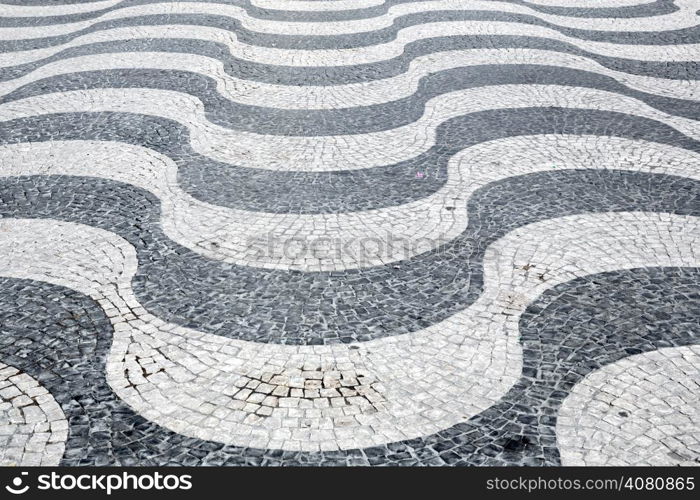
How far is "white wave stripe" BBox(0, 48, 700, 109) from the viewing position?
1111 cm

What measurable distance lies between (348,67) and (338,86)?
971mm

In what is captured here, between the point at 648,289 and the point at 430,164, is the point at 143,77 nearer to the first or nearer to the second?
the point at 430,164

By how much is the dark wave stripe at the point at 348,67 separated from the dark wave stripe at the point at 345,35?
0.93m

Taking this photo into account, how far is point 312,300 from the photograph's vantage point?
20.6 ft

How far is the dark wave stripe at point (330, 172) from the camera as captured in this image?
8.13 metres

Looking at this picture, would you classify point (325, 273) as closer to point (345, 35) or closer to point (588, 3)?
point (345, 35)

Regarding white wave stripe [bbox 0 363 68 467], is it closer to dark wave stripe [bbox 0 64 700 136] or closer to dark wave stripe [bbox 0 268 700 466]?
dark wave stripe [bbox 0 268 700 466]

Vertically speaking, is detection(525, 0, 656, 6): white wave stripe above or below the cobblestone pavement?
above

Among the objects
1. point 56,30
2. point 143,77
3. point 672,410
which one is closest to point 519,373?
point 672,410

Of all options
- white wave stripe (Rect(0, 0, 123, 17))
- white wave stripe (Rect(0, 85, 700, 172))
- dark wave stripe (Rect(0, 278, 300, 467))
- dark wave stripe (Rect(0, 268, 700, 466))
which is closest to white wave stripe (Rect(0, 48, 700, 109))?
white wave stripe (Rect(0, 85, 700, 172))

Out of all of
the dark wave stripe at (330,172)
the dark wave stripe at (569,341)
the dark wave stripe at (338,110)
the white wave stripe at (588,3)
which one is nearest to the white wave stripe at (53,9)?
the dark wave stripe at (338,110)

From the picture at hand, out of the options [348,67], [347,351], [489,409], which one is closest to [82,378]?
[347,351]

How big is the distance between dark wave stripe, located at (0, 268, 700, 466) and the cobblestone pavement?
0.07 ft

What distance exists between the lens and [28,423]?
15.9 ft
